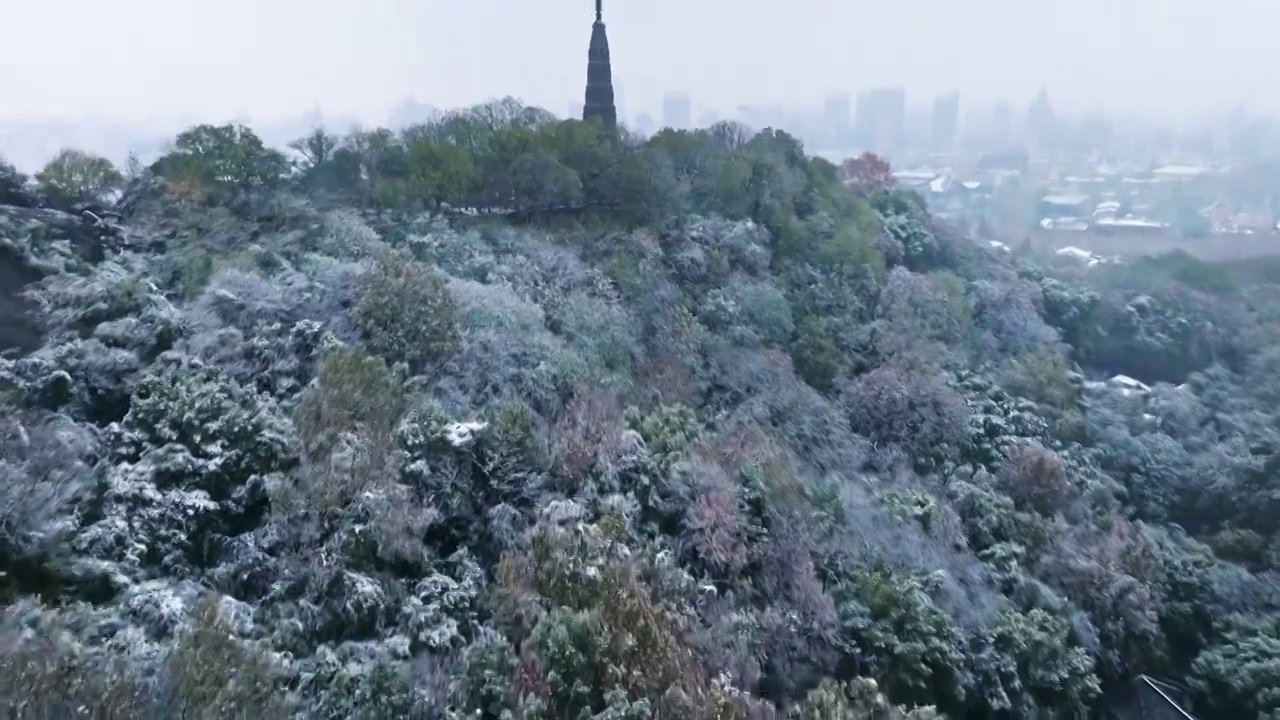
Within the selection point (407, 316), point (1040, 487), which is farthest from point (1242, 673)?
point (407, 316)

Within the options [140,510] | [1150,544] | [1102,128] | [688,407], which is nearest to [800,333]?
[688,407]

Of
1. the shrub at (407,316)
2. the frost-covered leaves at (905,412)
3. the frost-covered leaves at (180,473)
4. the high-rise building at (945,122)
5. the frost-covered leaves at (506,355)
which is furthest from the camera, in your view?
the high-rise building at (945,122)

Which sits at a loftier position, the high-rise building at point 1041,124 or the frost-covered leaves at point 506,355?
the high-rise building at point 1041,124

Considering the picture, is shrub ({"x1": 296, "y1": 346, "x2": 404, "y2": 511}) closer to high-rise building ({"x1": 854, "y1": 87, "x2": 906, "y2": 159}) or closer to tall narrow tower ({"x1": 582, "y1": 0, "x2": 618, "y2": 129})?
tall narrow tower ({"x1": 582, "y1": 0, "x2": 618, "y2": 129})

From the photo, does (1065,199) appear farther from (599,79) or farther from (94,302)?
(94,302)

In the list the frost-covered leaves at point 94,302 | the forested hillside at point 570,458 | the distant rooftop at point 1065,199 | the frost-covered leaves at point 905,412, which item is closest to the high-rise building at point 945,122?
the distant rooftop at point 1065,199

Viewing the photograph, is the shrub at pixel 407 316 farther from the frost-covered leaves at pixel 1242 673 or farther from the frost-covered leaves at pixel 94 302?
the frost-covered leaves at pixel 1242 673
